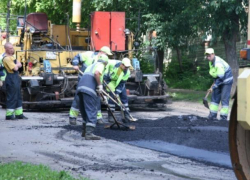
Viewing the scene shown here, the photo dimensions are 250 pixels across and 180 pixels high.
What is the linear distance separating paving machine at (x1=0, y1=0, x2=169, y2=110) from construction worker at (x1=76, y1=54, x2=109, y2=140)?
4.90m

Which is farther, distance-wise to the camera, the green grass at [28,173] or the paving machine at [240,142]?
the green grass at [28,173]

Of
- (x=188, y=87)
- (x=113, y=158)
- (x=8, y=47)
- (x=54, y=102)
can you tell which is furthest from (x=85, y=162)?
(x=188, y=87)

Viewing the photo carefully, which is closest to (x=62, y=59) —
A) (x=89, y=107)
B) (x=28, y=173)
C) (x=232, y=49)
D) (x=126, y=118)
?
(x=126, y=118)

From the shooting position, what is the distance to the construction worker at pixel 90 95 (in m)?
11.3

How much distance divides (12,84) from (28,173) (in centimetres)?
715

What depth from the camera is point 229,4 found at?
1862 centimetres

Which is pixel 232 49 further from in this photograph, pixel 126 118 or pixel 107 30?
pixel 126 118

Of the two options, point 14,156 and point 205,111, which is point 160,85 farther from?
point 14,156

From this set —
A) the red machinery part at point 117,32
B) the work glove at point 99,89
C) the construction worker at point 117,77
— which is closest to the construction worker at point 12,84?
the construction worker at point 117,77

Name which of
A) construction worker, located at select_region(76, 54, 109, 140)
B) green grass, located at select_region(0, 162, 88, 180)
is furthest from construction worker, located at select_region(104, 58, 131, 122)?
green grass, located at select_region(0, 162, 88, 180)

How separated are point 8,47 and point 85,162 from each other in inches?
243

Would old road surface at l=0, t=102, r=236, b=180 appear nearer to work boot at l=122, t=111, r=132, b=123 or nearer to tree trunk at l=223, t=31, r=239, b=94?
work boot at l=122, t=111, r=132, b=123

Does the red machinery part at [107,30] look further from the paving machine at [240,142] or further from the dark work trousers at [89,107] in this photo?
the paving machine at [240,142]

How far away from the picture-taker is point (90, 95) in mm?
11297
